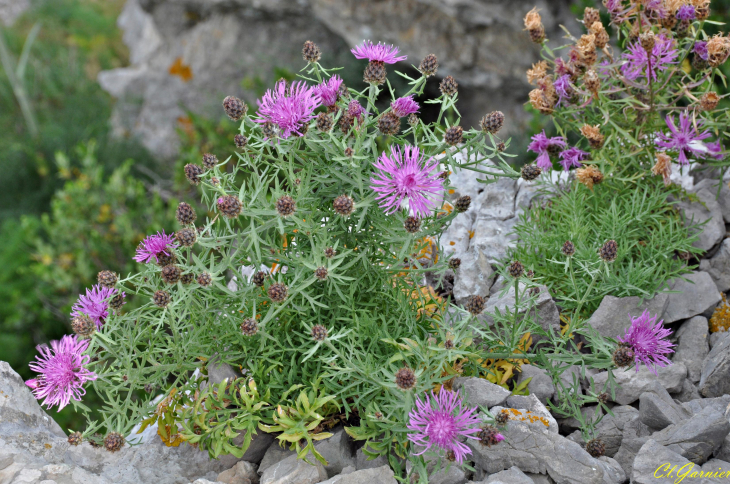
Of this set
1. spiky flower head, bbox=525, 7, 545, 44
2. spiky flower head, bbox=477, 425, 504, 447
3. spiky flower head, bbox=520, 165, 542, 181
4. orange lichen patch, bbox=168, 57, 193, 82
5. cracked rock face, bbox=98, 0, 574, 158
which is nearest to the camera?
spiky flower head, bbox=477, 425, 504, 447

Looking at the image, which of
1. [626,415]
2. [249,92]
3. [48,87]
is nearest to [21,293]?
[249,92]

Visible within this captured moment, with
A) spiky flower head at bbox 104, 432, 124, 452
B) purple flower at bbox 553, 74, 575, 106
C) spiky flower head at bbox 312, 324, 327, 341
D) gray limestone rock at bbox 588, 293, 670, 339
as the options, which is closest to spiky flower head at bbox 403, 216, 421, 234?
spiky flower head at bbox 312, 324, 327, 341

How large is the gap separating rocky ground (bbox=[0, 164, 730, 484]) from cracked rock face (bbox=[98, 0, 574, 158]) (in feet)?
9.55

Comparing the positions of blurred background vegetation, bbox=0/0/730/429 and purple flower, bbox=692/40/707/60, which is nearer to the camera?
purple flower, bbox=692/40/707/60

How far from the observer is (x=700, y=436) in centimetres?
169

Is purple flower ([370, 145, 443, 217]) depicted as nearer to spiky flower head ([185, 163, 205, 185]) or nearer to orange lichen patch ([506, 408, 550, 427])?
spiky flower head ([185, 163, 205, 185])

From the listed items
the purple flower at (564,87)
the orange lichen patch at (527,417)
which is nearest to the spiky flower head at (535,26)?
the purple flower at (564,87)

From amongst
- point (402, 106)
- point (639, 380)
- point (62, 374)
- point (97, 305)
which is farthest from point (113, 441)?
point (639, 380)

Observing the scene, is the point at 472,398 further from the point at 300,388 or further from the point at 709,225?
the point at 709,225

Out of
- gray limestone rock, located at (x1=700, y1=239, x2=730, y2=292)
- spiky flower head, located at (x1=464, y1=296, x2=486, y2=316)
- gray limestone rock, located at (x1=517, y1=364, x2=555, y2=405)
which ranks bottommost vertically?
gray limestone rock, located at (x1=517, y1=364, x2=555, y2=405)

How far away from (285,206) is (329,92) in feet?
1.43

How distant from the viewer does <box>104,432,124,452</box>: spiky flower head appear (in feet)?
5.71

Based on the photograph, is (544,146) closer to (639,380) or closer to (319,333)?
(639,380)

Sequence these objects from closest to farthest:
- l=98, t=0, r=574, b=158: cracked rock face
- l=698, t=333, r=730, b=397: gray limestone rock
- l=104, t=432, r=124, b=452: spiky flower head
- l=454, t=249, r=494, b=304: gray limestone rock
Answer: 1. l=104, t=432, r=124, b=452: spiky flower head
2. l=698, t=333, r=730, b=397: gray limestone rock
3. l=454, t=249, r=494, b=304: gray limestone rock
4. l=98, t=0, r=574, b=158: cracked rock face
